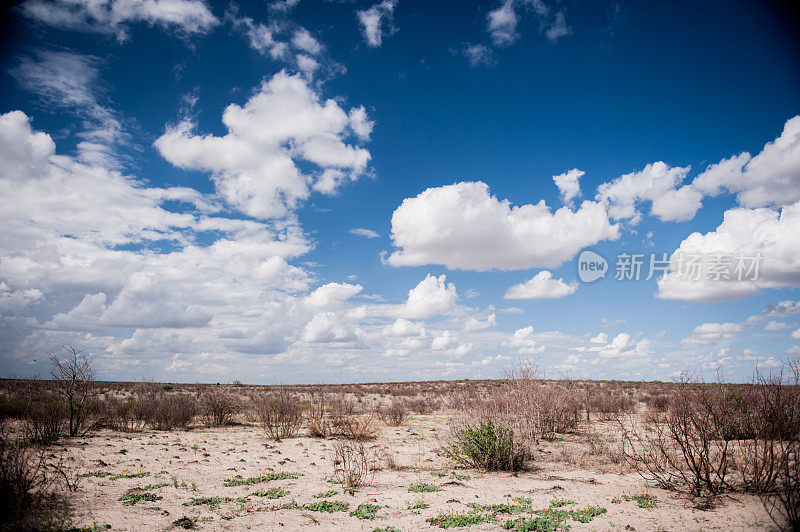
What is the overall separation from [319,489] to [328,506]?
4.57 feet

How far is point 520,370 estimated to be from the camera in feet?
43.5

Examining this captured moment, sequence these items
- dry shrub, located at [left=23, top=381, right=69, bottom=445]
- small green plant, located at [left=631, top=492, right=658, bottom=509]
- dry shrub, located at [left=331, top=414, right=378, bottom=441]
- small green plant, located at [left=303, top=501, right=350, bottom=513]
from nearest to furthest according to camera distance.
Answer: small green plant, located at [left=631, top=492, right=658, bottom=509] < small green plant, located at [left=303, top=501, right=350, bottom=513] < dry shrub, located at [left=23, top=381, right=69, bottom=445] < dry shrub, located at [left=331, top=414, right=378, bottom=441]

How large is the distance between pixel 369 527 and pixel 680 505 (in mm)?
5593

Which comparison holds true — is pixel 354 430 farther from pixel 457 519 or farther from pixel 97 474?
pixel 457 519

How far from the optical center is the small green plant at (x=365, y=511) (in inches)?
289

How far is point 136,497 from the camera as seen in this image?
8008mm

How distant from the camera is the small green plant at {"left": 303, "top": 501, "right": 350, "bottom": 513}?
7.69m

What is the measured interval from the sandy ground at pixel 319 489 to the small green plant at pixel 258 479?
20 centimetres

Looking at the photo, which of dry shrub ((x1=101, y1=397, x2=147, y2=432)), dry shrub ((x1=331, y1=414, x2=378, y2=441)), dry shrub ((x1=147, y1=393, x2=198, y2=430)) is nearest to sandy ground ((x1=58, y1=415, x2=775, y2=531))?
dry shrub ((x1=331, y1=414, x2=378, y2=441))

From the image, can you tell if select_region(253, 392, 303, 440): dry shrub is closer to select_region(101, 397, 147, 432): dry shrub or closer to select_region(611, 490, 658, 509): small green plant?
select_region(101, 397, 147, 432): dry shrub

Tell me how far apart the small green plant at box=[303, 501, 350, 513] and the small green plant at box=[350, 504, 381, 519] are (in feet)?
0.90

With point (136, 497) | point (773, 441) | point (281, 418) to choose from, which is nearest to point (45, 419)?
point (136, 497)

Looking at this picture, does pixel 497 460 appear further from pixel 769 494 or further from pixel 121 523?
pixel 121 523

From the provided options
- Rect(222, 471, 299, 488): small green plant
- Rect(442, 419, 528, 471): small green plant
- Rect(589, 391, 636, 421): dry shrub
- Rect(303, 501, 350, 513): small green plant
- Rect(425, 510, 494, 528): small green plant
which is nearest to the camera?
Rect(425, 510, 494, 528): small green plant
